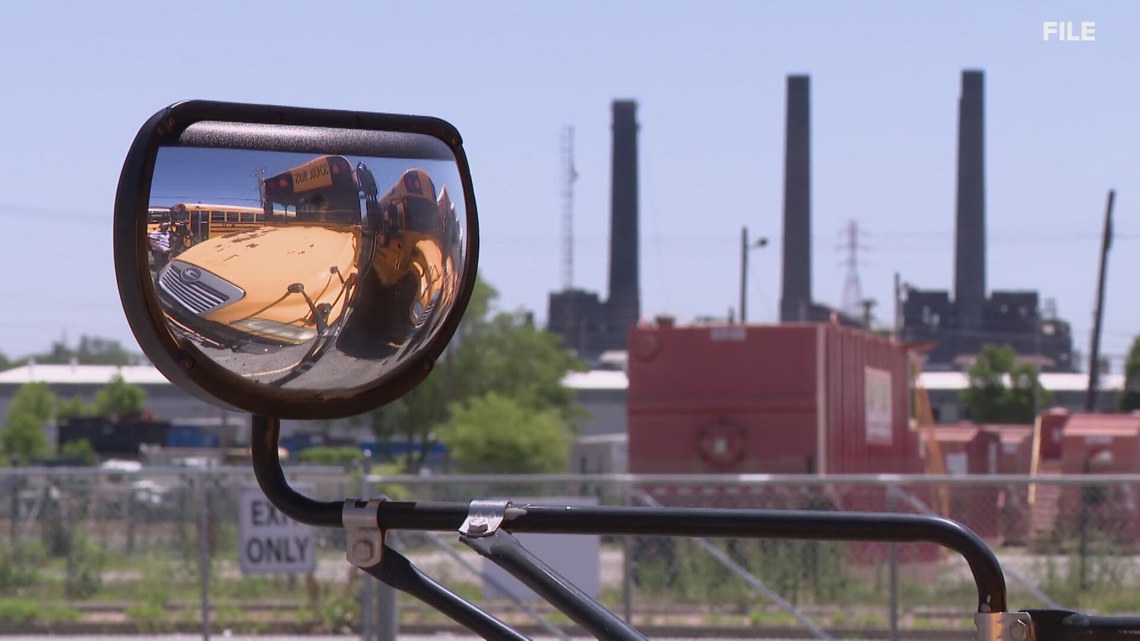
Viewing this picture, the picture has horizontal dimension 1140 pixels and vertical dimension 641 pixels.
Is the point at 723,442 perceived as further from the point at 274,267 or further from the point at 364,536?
the point at 274,267

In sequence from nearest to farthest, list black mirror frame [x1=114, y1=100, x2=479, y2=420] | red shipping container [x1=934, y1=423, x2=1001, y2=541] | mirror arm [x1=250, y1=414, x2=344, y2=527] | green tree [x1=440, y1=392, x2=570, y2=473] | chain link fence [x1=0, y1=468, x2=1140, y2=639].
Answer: black mirror frame [x1=114, y1=100, x2=479, y2=420] < mirror arm [x1=250, y1=414, x2=344, y2=527] < chain link fence [x1=0, y1=468, x2=1140, y2=639] < red shipping container [x1=934, y1=423, x2=1001, y2=541] < green tree [x1=440, y1=392, x2=570, y2=473]

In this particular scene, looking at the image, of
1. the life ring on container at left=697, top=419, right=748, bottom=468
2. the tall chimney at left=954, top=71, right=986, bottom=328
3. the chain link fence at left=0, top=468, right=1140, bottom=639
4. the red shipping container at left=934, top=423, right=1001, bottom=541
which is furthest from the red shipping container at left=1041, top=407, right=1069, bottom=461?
the tall chimney at left=954, top=71, right=986, bottom=328

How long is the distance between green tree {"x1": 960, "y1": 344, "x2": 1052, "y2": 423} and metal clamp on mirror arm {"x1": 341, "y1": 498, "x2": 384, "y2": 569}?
57611 millimetres

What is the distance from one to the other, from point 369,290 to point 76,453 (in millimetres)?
44178

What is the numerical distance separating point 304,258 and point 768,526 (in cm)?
48

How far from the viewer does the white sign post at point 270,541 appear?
34.9 ft

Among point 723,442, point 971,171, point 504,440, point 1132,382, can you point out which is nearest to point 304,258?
point 723,442

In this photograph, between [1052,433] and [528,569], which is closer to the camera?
[528,569]

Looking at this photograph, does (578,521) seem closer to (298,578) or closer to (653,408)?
(298,578)

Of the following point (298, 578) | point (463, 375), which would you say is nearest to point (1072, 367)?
point (463, 375)

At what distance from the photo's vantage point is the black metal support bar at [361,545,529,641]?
4.62 feet

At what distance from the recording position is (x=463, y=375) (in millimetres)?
58562

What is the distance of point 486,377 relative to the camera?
5856 cm

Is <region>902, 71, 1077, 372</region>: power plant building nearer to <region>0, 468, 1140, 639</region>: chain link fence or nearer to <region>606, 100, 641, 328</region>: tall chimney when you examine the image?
<region>606, 100, 641, 328</region>: tall chimney
